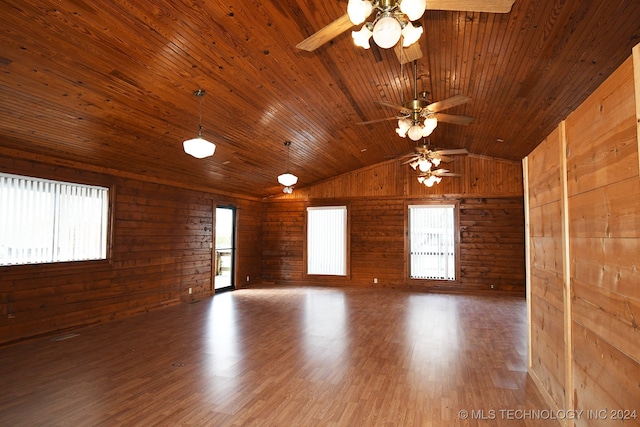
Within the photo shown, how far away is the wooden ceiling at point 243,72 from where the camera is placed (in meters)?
2.76

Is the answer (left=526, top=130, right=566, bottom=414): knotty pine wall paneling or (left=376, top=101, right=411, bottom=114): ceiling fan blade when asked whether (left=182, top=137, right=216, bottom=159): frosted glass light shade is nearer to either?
(left=376, top=101, right=411, bottom=114): ceiling fan blade

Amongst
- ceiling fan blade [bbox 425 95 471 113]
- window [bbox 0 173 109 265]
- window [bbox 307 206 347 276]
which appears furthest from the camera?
window [bbox 307 206 347 276]

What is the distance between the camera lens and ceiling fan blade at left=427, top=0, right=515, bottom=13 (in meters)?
1.85

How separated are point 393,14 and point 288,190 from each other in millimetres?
4841

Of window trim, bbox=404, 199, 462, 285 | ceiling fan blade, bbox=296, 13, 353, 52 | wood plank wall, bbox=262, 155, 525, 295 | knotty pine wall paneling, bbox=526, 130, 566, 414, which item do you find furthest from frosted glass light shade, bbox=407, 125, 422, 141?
window trim, bbox=404, 199, 462, 285

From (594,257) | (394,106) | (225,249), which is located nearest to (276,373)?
(594,257)

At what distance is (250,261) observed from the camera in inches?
383

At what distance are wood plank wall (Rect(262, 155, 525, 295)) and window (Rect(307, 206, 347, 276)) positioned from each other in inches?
8.3

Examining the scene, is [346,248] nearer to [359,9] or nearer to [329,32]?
[329,32]

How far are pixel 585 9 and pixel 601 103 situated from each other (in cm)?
142

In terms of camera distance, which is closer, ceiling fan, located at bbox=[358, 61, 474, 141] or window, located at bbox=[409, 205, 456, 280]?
ceiling fan, located at bbox=[358, 61, 474, 141]

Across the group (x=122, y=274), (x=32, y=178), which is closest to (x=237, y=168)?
(x=122, y=274)

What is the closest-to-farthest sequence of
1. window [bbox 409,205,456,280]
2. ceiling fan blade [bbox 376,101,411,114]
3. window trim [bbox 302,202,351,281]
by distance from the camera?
ceiling fan blade [bbox 376,101,411,114], window [bbox 409,205,456,280], window trim [bbox 302,202,351,281]

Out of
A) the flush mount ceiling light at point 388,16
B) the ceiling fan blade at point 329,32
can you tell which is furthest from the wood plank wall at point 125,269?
the flush mount ceiling light at point 388,16
